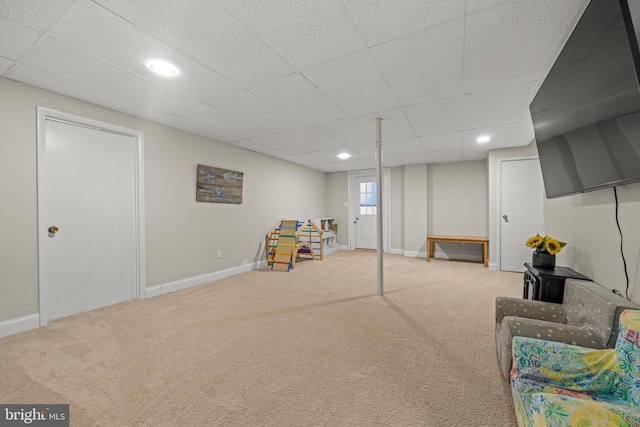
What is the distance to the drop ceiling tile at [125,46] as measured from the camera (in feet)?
5.23

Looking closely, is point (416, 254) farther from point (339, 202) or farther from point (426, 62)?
point (426, 62)

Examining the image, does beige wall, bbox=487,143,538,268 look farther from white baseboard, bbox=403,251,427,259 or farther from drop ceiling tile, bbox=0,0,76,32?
drop ceiling tile, bbox=0,0,76,32

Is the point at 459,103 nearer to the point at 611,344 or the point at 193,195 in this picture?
the point at 611,344

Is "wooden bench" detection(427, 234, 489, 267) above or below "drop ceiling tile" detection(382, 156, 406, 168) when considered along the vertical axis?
below

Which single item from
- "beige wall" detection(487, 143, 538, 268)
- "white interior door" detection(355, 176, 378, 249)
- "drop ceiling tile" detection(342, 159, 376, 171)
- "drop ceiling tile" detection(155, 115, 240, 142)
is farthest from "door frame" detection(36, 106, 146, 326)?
"beige wall" detection(487, 143, 538, 268)

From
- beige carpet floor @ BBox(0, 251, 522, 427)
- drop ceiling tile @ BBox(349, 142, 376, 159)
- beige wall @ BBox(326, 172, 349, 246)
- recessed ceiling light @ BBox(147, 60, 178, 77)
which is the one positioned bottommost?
beige carpet floor @ BBox(0, 251, 522, 427)

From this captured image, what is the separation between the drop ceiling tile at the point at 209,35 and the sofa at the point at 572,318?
2.47m

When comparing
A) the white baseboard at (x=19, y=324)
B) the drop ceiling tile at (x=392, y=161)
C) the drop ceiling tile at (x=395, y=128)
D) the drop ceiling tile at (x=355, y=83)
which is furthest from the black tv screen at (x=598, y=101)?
the white baseboard at (x=19, y=324)

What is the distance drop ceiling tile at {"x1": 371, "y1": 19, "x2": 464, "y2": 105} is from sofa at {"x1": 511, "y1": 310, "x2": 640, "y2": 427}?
1.83 metres

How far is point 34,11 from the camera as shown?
1530 millimetres

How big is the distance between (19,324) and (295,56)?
3380 millimetres

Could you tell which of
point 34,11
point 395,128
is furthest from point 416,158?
point 34,11

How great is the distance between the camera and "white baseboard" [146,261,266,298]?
11.0 ft

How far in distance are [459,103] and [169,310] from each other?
12.8 feet
